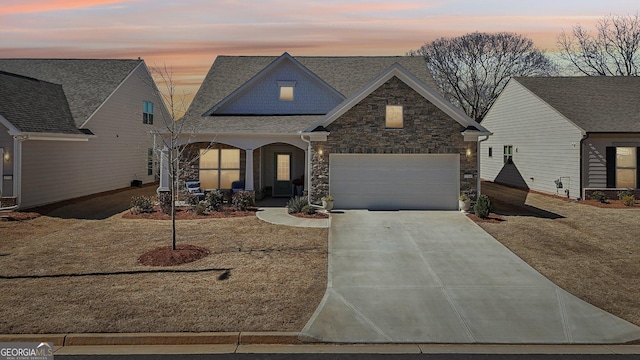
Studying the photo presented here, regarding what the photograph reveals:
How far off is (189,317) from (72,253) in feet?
19.6

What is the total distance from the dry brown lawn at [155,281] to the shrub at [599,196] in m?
14.5

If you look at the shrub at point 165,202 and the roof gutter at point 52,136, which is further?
the roof gutter at point 52,136

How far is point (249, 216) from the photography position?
17125 millimetres

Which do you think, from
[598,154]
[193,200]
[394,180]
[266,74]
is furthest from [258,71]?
[598,154]

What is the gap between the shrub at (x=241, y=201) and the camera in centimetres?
1817

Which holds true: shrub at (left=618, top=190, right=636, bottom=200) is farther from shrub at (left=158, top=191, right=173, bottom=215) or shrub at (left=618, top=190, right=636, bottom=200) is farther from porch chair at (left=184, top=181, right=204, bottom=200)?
shrub at (left=158, top=191, right=173, bottom=215)

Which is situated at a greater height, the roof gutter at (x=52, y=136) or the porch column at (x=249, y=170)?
the roof gutter at (x=52, y=136)

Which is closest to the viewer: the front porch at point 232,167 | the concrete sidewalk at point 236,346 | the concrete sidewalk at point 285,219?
the concrete sidewalk at point 236,346

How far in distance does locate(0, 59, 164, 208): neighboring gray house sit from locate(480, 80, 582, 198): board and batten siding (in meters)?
22.5

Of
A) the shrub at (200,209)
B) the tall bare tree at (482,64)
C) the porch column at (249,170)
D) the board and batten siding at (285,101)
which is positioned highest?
the tall bare tree at (482,64)

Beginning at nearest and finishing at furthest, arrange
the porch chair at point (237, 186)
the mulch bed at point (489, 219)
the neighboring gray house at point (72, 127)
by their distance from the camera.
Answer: the mulch bed at point (489, 219), the neighboring gray house at point (72, 127), the porch chair at point (237, 186)

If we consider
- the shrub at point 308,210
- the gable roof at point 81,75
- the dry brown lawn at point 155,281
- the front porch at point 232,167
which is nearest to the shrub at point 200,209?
the front porch at point 232,167

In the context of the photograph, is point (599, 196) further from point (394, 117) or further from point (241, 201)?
point (241, 201)

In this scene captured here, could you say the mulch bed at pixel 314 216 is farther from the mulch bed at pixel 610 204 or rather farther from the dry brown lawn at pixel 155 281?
the mulch bed at pixel 610 204
